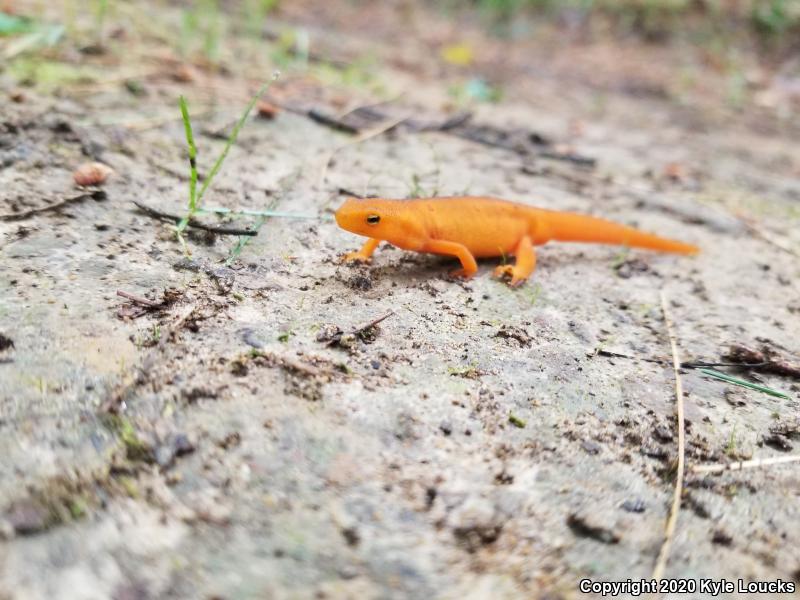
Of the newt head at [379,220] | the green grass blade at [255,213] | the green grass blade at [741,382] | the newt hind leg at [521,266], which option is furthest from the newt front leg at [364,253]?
the green grass blade at [741,382]

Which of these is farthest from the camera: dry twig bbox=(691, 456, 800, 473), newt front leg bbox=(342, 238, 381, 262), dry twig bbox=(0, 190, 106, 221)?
newt front leg bbox=(342, 238, 381, 262)

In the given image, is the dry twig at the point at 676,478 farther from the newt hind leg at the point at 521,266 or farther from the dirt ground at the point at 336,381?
the newt hind leg at the point at 521,266

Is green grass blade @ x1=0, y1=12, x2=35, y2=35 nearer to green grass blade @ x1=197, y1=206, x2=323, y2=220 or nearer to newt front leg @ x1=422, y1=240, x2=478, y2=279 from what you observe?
green grass blade @ x1=197, y1=206, x2=323, y2=220

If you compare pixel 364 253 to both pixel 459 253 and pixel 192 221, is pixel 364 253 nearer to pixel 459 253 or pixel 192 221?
pixel 459 253

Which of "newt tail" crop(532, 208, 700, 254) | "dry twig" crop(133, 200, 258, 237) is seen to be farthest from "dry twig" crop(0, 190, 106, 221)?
"newt tail" crop(532, 208, 700, 254)

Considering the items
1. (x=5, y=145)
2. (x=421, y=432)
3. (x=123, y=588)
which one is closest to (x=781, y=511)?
Result: (x=421, y=432)

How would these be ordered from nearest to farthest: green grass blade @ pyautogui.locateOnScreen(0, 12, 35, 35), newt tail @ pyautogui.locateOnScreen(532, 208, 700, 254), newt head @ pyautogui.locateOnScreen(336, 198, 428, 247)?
1. newt head @ pyautogui.locateOnScreen(336, 198, 428, 247)
2. newt tail @ pyautogui.locateOnScreen(532, 208, 700, 254)
3. green grass blade @ pyautogui.locateOnScreen(0, 12, 35, 35)

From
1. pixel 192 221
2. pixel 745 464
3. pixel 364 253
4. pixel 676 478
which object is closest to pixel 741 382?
pixel 745 464
